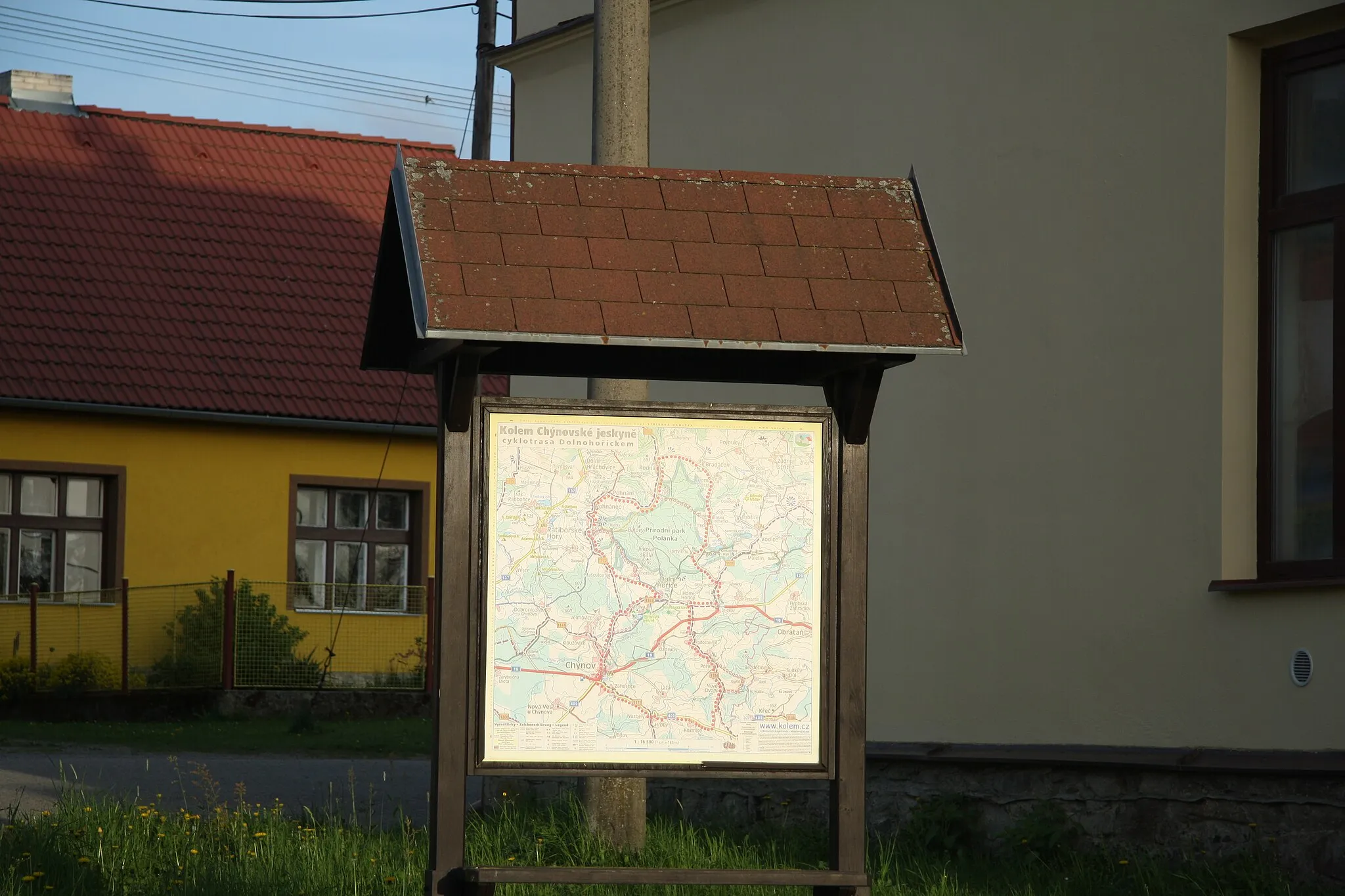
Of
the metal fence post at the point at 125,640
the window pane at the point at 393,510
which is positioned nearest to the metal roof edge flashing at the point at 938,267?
the metal fence post at the point at 125,640

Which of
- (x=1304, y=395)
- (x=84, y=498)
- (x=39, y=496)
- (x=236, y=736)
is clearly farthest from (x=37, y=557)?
(x=1304, y=395)

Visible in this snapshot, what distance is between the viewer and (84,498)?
70.2ft

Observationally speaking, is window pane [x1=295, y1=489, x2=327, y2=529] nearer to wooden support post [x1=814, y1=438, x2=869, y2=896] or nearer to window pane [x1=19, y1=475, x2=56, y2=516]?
window pane [x1=19, y1=475, x2=56, y2=516]

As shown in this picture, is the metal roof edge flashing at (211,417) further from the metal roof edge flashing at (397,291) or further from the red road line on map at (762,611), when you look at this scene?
the red road line on map at (762,611)

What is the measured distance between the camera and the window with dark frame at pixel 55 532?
20938mm

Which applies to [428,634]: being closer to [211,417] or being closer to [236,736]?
[211,417]

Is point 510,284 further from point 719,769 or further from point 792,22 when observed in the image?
point 792,22

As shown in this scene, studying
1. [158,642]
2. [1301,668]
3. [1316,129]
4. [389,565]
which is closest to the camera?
[1301,668]

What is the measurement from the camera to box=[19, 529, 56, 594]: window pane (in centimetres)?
2108

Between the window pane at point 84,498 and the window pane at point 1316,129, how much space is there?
1684 centimetres

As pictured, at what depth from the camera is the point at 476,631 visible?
5.39 m

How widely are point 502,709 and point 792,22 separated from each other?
5.92 meters

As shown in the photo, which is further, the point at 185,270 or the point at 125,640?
the point at 185,270

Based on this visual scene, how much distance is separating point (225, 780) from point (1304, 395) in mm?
7803
